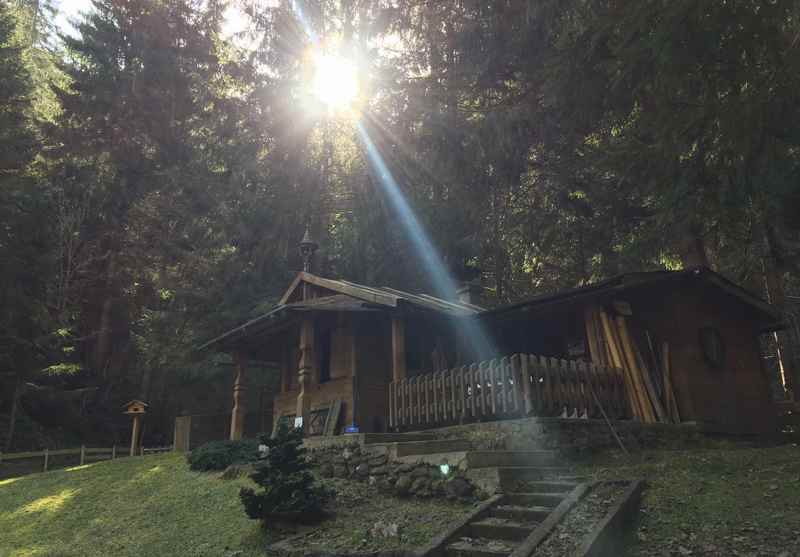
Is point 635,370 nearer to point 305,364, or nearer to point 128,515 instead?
point 305,364

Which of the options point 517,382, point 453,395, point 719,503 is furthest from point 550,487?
point 453,395

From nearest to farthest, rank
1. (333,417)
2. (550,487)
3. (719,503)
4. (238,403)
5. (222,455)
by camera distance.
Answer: (719,503)
(550,487)
(222,455)
(333,417)
(238,403)

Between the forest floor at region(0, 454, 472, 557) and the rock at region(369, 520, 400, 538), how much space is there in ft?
0.23

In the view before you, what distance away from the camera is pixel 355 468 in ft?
32.0

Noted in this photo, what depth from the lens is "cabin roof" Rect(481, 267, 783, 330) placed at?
40.3ft

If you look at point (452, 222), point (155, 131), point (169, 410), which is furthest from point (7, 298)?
point (452, 222)

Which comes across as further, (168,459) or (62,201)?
(62,201)

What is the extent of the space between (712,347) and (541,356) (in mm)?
4664

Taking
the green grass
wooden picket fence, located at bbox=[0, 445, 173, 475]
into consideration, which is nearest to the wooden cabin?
the green grass

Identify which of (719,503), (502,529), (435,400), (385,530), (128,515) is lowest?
(128,515)

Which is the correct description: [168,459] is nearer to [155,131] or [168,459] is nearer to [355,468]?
[355,468]

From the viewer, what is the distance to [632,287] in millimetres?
12602

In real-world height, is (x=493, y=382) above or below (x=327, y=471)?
A: above

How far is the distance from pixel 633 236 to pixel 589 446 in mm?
10206
